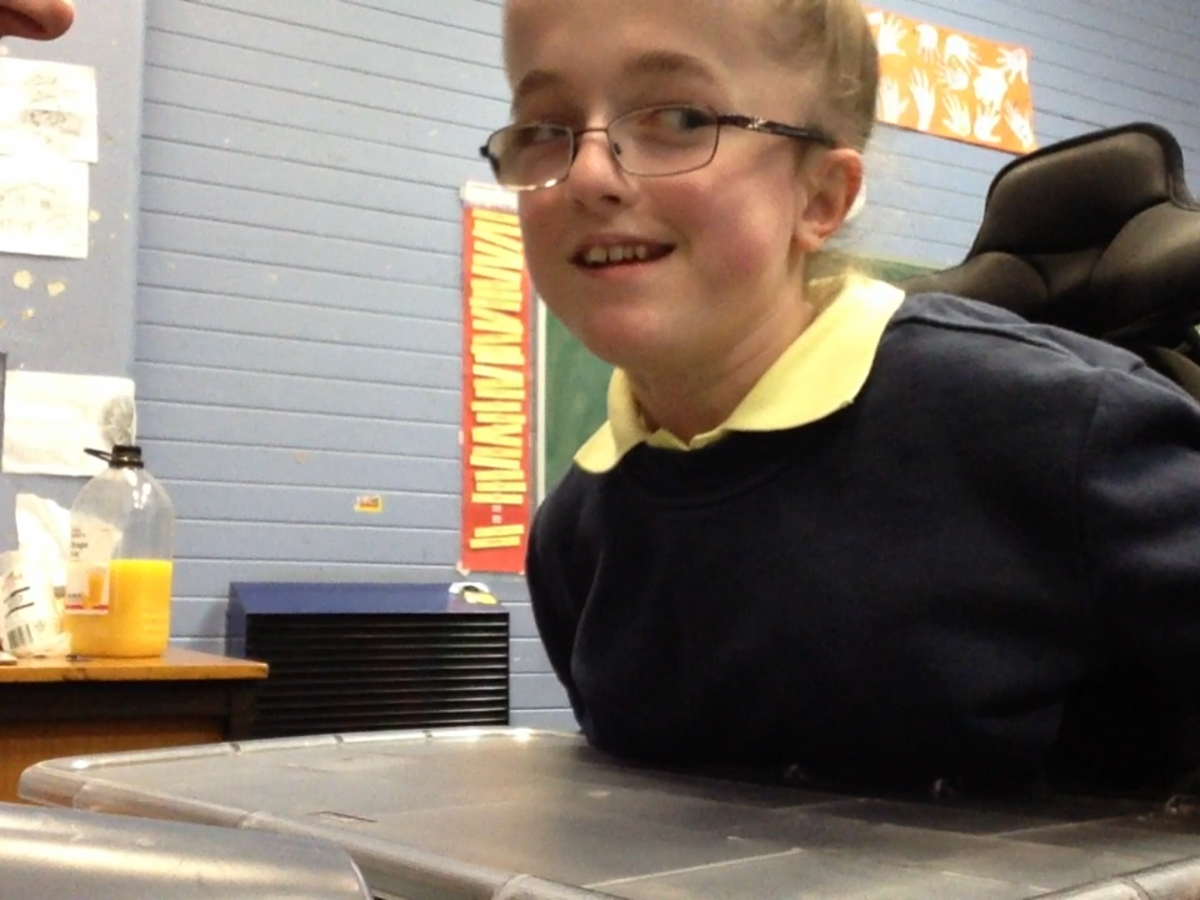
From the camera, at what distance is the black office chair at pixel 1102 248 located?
1.04 metres

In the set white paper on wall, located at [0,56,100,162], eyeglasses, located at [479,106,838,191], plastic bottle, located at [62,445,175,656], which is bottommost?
plastic bottle, located at [62,445,175,656]

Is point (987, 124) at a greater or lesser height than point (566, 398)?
greater

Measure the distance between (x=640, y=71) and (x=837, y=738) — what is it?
406mm

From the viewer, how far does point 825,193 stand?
→ 2.82 feet

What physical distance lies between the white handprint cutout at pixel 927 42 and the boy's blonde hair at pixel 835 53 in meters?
2.22

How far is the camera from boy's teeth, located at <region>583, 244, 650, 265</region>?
0.75 metres

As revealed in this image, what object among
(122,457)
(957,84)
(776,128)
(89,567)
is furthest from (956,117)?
(776,128)

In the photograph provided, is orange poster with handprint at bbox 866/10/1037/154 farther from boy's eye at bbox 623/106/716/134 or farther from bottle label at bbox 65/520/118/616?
boy's eye at bbox 623/106/716/134

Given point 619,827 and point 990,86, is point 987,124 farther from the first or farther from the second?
point 619,827

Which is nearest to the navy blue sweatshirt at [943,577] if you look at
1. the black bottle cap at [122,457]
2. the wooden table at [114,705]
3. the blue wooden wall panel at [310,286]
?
the wooden table at [114,705]

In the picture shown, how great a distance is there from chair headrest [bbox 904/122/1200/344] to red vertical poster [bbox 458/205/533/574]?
1277mm

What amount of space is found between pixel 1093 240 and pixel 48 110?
158 centimetres

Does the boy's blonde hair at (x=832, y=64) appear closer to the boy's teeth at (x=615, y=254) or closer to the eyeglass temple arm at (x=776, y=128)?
the eyeglass temple arm at (x=776, y=128)

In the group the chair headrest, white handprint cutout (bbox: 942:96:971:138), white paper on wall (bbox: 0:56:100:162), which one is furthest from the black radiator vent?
white handprint cutout (bbox: 942:96:971:138)
